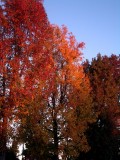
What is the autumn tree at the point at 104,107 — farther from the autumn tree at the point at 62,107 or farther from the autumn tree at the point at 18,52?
the autumn tree at the point at 18,52

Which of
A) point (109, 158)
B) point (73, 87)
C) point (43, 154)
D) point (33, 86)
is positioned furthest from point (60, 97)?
point (109, 158)

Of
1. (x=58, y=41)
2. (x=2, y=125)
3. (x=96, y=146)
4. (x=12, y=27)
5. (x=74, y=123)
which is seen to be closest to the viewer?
(x=2, y=125)

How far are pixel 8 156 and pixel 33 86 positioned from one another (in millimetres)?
28040

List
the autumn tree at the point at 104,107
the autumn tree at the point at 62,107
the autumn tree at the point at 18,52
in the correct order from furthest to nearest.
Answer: the autumn tree at the point at 104,107
the autumn tree at the point at 62,107
the autumn tree at the point at 18,52

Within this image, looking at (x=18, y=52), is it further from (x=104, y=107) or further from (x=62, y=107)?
(x=104, y=107)

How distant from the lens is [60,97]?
22766mm

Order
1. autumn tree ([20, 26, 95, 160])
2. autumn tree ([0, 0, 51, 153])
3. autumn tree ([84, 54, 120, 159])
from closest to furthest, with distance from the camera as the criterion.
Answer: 1. autumn tree ([0, 0, 51, 153])
2. autumn tree ([20, 26, 95, 160])
3. autumn tree ([84, 54, 120, 159])

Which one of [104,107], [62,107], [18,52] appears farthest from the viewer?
[104,107]

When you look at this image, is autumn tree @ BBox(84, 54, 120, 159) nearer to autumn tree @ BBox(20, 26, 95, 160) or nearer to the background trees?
the background trees

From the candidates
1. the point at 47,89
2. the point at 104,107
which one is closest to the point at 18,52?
the point at 47,89

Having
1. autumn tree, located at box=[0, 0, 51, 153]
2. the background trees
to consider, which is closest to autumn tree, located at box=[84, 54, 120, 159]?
the background trees

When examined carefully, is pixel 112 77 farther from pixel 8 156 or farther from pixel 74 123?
pixel 8 156

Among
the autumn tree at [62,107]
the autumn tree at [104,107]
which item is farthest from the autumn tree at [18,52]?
the autumn tree at [104,107]

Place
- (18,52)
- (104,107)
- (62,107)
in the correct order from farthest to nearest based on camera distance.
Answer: (104,107), (62,107), (18,52)
